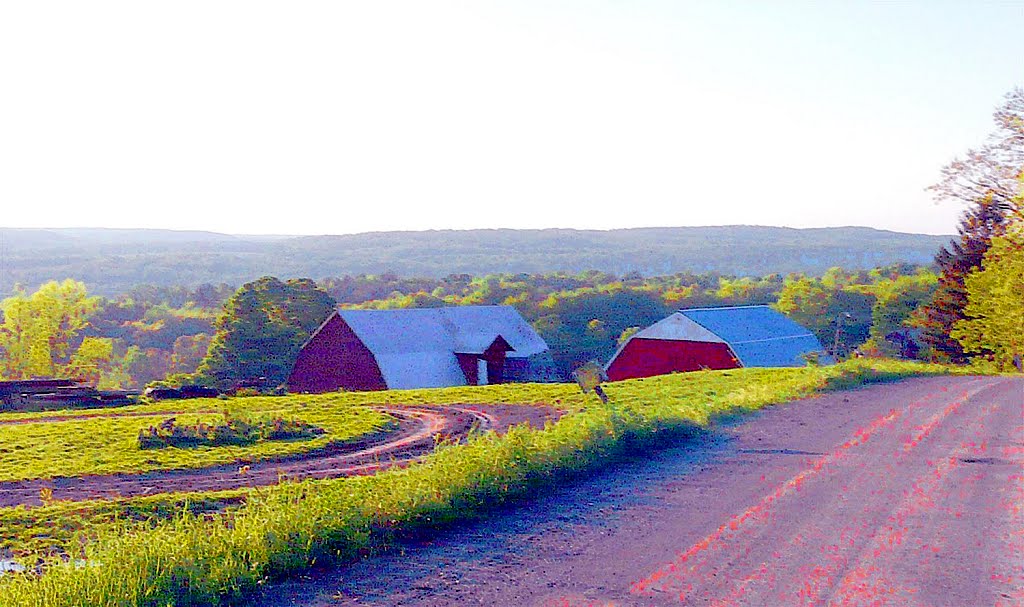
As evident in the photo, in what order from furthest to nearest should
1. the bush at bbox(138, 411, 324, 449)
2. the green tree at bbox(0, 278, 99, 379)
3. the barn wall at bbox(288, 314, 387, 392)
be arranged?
the green tree at bbox(0, 278, 99, 379), the barn wall at bbox(288, 314, 387, 392), the bush at bbox(138, 411, 324, 449)

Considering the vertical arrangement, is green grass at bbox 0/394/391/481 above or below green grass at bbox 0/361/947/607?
below

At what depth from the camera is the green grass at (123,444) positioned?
55.0 ft

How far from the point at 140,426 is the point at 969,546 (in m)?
18.5

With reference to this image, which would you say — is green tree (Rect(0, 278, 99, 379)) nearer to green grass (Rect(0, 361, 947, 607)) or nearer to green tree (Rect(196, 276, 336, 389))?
green tree (Rect(196, 276, 336, 389))

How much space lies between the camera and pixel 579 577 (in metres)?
7.34

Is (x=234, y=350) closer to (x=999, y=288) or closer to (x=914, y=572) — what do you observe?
(x=999, y=288)

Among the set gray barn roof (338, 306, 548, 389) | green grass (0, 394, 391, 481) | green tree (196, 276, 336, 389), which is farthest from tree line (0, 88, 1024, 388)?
green grass (0, 394, 391, 481)

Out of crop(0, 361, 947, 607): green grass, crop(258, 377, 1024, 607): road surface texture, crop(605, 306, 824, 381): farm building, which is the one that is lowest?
crop(605, 306, 824, 381): farm building

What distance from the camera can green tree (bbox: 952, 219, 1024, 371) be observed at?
27.8 metres

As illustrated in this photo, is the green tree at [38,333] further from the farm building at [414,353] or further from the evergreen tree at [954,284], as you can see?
the evergreen tree at [954,284]

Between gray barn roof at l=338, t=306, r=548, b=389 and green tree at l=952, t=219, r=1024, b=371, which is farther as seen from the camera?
gray barn roof at l=338, t=306, r=548, b=389

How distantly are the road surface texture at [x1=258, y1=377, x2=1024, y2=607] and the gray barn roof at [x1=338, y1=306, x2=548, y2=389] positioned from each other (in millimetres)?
31301

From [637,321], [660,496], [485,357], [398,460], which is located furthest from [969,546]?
[637,321]

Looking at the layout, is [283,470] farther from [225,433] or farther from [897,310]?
[897,310]
